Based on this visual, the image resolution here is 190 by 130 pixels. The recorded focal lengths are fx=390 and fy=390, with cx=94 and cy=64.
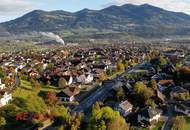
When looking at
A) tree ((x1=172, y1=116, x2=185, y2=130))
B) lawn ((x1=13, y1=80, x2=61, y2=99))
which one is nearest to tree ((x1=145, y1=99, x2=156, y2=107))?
tree ((x1=172, y1=116, x2=185, y2=130))

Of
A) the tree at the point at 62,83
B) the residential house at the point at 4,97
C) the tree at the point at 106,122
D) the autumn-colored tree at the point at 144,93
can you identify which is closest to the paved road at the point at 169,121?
the autumn-colored tree at the point at 144,93

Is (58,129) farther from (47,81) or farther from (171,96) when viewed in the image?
(47,81)

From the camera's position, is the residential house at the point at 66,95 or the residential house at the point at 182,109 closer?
the residential house at the point at 182,109

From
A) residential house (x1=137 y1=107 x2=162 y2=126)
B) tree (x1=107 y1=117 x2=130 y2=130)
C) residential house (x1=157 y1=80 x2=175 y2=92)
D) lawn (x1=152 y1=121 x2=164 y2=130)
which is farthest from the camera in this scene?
residential house (x1=157 y1=80 x2=175 y2=92)

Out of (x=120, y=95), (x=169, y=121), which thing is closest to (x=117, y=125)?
(x=169, y=121)

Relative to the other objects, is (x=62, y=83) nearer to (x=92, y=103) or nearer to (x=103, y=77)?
(x=103, y=77)

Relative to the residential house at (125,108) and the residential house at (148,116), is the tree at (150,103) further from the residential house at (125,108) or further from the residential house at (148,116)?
the residential house at (148,116)

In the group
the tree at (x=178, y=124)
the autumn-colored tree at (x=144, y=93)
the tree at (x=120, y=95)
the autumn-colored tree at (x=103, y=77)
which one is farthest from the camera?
the autumn-colored tree at (x=103, y=77)

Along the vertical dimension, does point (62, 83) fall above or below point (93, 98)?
above

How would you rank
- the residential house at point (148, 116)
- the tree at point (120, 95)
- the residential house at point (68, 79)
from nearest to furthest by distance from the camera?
the residential house at point (148, 116) → the tree at point (120, 95) → the residential house at point (68, 79)

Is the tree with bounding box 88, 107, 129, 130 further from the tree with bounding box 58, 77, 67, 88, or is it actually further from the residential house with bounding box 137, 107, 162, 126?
the tree with bounding box 58, 77, 67, 88

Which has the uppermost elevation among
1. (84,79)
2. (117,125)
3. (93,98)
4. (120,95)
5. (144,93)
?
(144,93)

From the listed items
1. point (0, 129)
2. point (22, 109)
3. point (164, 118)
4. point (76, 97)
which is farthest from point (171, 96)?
point (0, 129)
